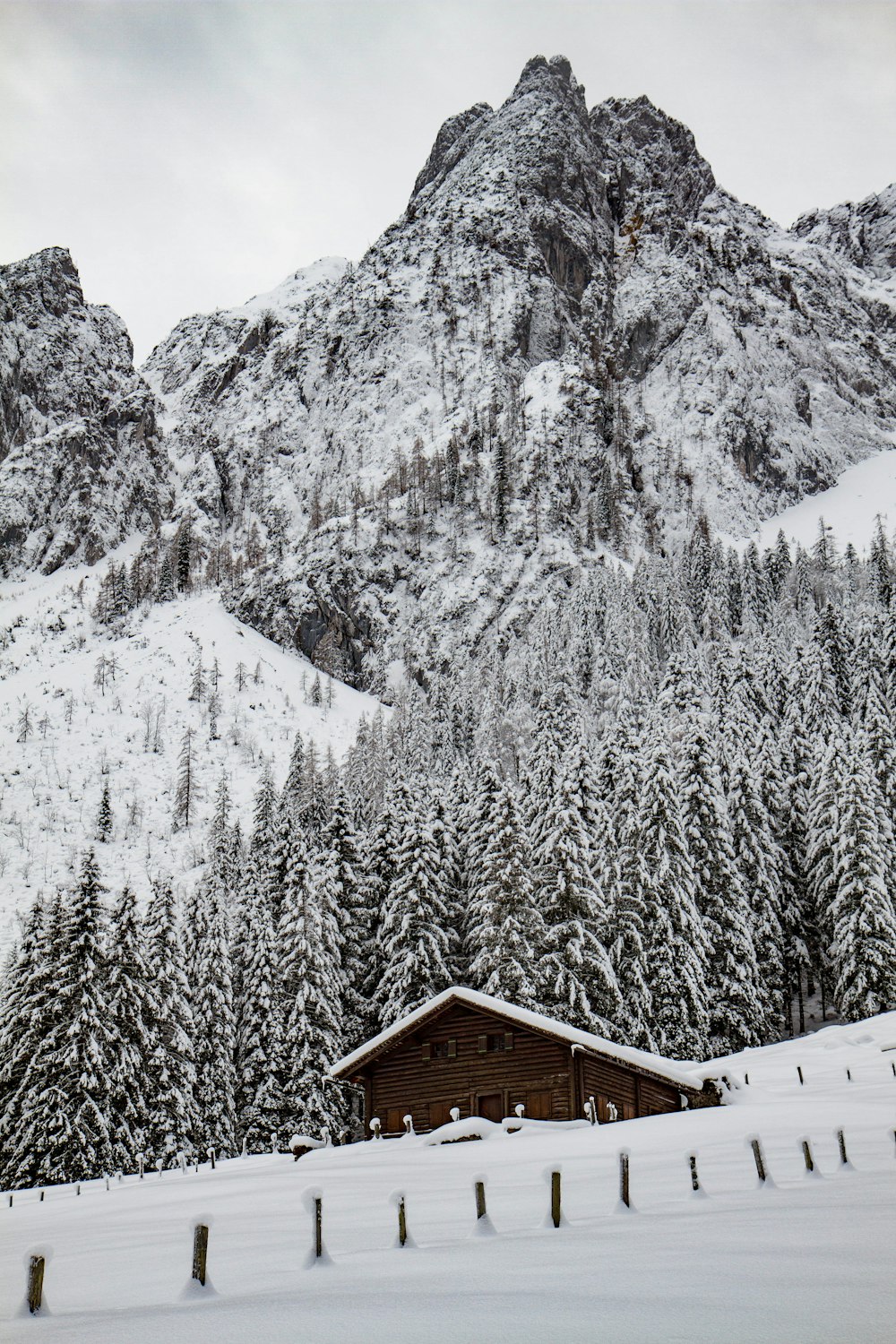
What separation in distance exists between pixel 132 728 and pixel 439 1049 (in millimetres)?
106097

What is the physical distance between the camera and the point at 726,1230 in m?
8.62

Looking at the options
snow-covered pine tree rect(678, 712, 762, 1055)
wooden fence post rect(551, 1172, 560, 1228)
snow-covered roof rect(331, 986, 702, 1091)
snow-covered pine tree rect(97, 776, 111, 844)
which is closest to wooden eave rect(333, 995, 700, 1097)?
snow-covered roof rect(331, 986, 702, 1091)

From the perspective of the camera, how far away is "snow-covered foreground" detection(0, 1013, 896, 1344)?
245 inches

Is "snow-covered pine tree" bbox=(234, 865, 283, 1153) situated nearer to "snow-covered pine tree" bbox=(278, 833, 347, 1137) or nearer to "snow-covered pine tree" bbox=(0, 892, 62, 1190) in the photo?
"snow-covered pine tree" bbox=(278, 833, 347, 1137)

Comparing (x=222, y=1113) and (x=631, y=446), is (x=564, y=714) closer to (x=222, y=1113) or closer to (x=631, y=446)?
(x=222, y=1113)

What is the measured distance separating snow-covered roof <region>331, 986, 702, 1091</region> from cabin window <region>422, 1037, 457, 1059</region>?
4.46ft

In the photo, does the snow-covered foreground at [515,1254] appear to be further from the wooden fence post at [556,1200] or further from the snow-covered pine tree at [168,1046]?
the snow-covered pine tree at [168,1046]

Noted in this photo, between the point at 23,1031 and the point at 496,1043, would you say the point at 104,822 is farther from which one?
the point at 496,1043

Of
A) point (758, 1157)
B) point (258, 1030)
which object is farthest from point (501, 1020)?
point (758, 1157)

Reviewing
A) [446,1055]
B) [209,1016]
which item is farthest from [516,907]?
[209,1016]

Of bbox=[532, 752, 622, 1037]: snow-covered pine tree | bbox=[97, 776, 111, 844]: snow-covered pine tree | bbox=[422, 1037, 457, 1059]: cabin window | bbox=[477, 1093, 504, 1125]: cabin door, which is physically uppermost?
bbox=[97, 776, 111, 844]: snow-covered pine tree

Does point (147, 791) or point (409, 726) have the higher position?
point (409, 726)

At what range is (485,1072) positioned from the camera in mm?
28953

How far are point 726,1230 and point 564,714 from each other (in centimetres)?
5773
